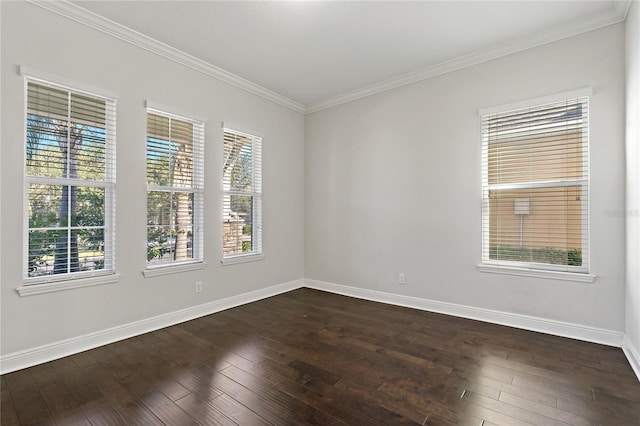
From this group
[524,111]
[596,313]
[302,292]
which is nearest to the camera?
[596,313]

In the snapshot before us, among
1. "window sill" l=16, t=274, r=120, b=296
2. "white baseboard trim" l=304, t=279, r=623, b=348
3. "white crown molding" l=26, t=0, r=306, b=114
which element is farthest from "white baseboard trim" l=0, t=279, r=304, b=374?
"white crown molding" l=26, t=0, r=306, b=114

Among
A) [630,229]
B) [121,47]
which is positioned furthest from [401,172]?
[121,47]

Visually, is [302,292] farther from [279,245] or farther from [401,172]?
[401,172]

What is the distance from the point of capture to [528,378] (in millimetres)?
2240

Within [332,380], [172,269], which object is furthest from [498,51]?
[172,269]

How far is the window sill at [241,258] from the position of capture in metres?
3.96

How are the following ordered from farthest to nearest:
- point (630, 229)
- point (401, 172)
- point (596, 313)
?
point (401, 172) → point (596, 313) → point (630, 229)

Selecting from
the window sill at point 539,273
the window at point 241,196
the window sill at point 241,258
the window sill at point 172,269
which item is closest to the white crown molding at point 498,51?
the window at point 241,196

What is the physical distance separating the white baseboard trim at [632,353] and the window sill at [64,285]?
14.6ft

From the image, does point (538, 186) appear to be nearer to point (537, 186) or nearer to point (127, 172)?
point (537, 186)

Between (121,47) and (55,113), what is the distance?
92 centimetres

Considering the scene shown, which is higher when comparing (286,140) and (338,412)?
(286,140)

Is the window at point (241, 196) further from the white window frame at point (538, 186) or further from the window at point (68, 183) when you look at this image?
the white window frame at point (538, 186)

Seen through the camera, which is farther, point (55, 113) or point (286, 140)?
point (286, 140)
